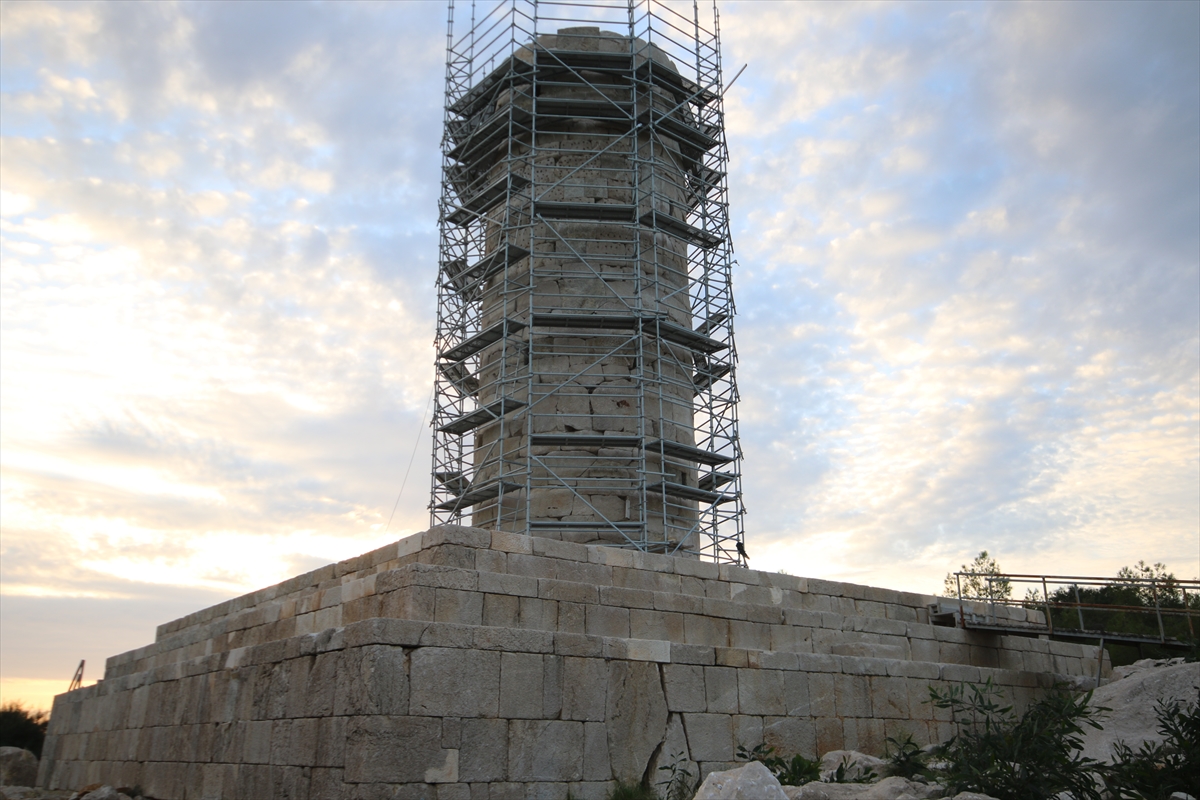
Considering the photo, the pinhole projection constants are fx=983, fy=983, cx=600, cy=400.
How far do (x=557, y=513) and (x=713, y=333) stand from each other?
499cm

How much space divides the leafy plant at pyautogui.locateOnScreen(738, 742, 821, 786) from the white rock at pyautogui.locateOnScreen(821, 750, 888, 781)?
0.09 m

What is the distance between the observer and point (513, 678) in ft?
28.2

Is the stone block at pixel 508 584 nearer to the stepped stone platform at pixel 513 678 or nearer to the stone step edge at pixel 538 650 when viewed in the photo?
the stepped stone platform at pixel 513 678

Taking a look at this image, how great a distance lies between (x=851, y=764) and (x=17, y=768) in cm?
1502

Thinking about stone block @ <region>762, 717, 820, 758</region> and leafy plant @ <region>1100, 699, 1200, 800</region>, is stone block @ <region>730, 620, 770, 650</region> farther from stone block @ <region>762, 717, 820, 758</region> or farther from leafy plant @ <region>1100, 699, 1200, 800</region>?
leafy plant @ <region>1100, 699, 1200, 800</region>

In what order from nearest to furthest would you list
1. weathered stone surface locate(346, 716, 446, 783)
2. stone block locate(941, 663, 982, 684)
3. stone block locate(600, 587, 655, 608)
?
1. weathered stone surface locate(346, 716, 446, 783)
2. stone block locate(600, 587, 655, 608)
3. stone block locate(941, 663, 982, 684)

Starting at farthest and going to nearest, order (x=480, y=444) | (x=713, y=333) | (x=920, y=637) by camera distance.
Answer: (x=713, y=333)
(x=480, y=444)
(x=920, y=637)

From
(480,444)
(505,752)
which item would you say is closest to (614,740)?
(505,752)

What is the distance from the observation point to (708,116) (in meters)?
19.4

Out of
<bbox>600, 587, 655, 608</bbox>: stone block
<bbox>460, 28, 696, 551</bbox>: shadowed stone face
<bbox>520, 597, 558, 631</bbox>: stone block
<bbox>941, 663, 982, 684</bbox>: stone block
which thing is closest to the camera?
<bbox>520, 597, 558, 631</bbox>: stone block

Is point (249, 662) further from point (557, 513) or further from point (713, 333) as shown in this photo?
point (713, 333)

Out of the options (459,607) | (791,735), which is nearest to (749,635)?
(791,735)

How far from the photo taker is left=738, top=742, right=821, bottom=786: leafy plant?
9148mm

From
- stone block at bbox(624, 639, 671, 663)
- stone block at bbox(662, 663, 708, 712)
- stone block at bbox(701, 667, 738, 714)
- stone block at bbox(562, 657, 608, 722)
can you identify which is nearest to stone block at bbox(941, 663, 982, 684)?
stone block at bbox(701, 667, 738, 714)
